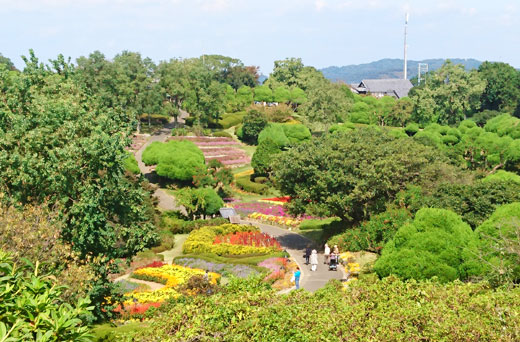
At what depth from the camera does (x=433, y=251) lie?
22.3 metres

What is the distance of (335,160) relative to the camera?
99.2 feet

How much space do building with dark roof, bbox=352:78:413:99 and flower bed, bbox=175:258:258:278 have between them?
120 m

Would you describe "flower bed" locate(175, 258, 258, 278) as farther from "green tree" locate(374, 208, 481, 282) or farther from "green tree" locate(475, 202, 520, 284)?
"green tree" locate(475, 202, 520, 284)

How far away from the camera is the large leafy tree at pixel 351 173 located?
2972 cm

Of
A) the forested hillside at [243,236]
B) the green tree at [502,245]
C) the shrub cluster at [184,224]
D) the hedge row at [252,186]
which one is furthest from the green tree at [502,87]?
the green tree at [502,245]

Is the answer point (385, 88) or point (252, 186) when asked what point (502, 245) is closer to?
point (252, 186)

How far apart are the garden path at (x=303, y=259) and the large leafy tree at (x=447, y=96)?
167 ft

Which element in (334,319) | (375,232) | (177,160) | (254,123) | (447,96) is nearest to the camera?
(334,319)

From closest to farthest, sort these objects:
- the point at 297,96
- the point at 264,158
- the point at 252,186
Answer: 1. the point at 252,186
2. the point at 264,158
3. the point at 297,96

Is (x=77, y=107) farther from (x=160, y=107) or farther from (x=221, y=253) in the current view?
(x=160, y=107)

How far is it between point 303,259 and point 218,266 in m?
5.01

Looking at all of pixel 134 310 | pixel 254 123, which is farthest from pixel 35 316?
pixel 254 123

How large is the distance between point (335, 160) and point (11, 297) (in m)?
23.7

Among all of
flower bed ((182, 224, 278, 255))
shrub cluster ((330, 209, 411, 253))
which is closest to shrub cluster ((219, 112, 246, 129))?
flower bed ((182, 224, 278, 255))
